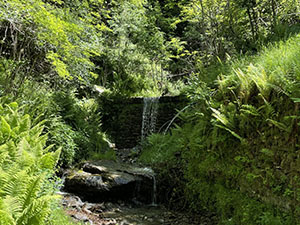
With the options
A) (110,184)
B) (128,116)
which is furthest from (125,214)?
(128,116)

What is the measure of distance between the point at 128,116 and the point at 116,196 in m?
5.03

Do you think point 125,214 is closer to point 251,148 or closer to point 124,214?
point 124,214

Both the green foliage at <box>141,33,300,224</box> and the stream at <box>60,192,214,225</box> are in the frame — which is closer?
the green foliage at <box>141,33,300,224</box>

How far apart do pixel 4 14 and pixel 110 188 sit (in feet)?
13.8

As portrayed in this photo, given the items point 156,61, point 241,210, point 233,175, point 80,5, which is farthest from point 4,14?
point 156,61

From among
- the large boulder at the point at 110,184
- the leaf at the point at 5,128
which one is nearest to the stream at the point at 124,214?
the large boulder at the point at 110,184

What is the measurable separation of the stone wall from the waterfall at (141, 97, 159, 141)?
0.16 m

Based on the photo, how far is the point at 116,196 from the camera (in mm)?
5754

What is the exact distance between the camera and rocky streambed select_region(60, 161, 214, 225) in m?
4.73

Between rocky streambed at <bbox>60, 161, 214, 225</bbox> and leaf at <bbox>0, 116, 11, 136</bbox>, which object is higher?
leaf at <bbox>0, 116, 11, 136</bbox>

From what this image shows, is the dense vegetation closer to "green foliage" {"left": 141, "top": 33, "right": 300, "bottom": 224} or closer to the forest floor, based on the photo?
"green foliage" {"left": 141, "top": 33, "right": 300, "bottom": 224}

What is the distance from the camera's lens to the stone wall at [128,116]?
959 centimetres

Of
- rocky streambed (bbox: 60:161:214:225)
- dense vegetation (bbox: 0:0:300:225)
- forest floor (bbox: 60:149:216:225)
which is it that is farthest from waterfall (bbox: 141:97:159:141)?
forest floor (bbox: 60:149:216:225)

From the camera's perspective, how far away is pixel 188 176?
4996mm
